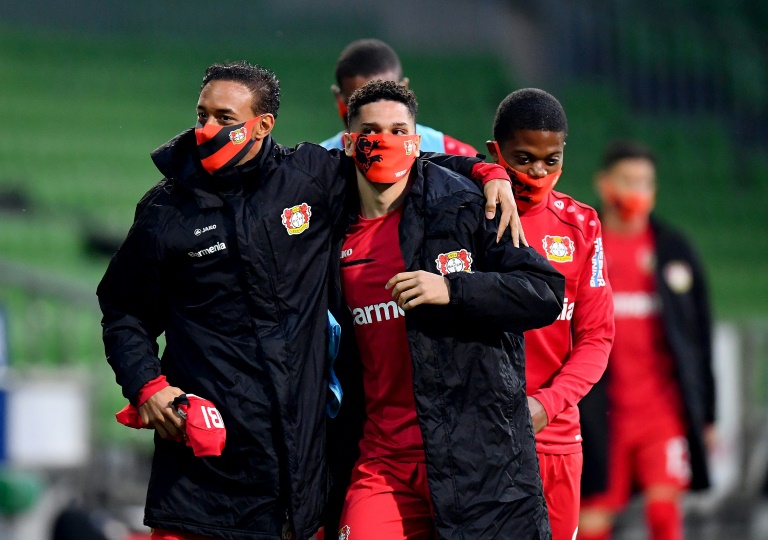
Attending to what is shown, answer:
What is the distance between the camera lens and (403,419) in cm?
400

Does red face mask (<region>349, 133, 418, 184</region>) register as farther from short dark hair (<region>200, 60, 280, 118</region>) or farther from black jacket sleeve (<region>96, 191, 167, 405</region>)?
black jacket sleeve (<region>96, 191, 167, 405</region>)

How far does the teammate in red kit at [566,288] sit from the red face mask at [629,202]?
302 cm

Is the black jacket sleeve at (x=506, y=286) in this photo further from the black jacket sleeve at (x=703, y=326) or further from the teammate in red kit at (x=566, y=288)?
the black jacket sleeve at (x=703, y=326)

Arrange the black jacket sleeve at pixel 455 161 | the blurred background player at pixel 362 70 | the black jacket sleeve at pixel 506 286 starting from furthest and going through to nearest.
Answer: the blurred background player at pixel 362 70, the black jacket sleeve at pixel 455 161, the black jacket sleeve at pixel 506 286

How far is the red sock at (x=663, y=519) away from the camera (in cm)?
743

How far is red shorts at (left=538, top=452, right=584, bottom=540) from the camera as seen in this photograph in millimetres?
4418

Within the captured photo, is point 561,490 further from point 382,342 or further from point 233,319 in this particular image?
point 233,319

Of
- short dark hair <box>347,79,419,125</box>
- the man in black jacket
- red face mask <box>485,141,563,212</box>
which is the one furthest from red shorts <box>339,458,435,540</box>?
short dark hair <box>347,79,419,125</box>

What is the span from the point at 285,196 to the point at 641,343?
12.7ft

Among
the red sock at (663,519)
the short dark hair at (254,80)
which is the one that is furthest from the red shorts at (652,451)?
the short dark hair at (254,80)

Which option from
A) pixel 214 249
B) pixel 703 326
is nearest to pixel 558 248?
pixel 214 249

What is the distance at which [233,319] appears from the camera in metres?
4.00

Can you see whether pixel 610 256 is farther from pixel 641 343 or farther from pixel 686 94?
pixel 686 94

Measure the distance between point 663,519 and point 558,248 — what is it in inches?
140
